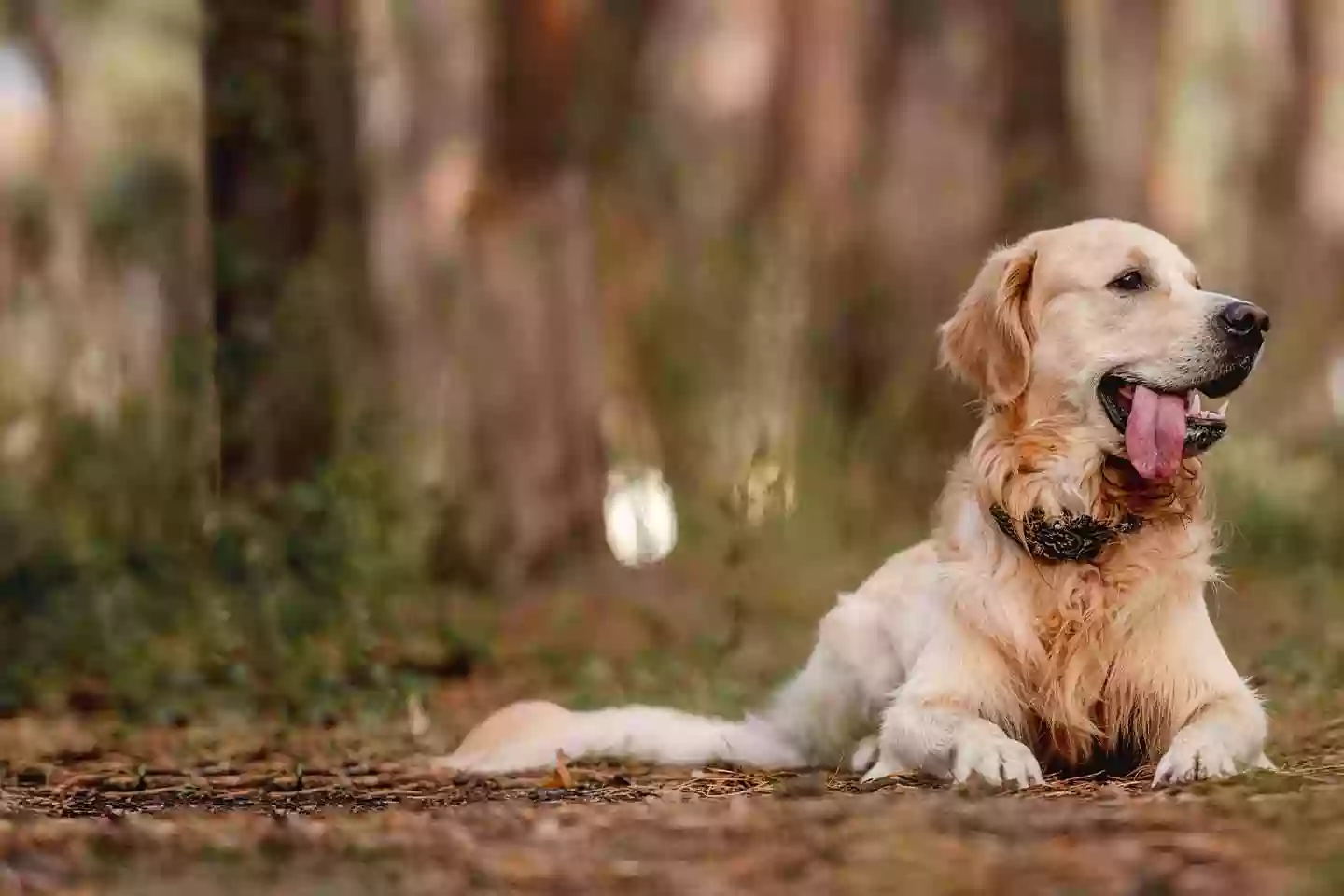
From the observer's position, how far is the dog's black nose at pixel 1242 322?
3.41 metres

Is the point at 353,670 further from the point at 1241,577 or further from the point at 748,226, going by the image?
the point at 748,226

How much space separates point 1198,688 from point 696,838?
49.4 inches

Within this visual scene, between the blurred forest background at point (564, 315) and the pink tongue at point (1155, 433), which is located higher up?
the blurred forest background at point (564, 315)

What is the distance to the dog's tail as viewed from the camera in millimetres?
4148

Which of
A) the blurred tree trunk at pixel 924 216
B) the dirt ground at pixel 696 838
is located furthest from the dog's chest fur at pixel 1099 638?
the blurred tree trunk at pixel 924 216

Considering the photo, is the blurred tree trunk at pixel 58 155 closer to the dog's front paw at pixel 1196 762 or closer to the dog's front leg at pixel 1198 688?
the dog's front leg at pixel 1198 688

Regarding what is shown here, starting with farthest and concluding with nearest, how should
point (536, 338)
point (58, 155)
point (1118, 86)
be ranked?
point (58, 155) → point (1118, 86) → point (536, 338)

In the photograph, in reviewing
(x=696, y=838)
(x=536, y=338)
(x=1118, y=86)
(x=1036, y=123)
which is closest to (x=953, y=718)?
(x=696, y=838)

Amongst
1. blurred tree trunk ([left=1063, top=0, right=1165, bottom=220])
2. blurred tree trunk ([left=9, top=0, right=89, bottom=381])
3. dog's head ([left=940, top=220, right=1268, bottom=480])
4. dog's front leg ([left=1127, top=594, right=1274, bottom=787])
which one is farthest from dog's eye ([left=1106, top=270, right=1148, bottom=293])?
blurred tree trunk ([left=9, top=0, right=89, bottom=381])

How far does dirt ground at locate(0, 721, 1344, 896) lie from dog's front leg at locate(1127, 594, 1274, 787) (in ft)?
0.39

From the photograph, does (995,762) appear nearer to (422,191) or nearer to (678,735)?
(678,735)

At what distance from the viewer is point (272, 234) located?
6113 mm

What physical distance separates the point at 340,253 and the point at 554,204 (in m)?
1.28

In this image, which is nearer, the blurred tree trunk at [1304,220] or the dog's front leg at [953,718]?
the dog's front leg at [953,718]
